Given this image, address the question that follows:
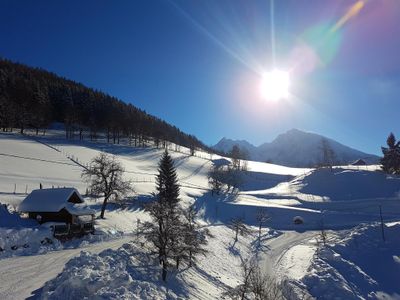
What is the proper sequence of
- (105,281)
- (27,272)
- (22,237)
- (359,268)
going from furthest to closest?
(359,268) < (22,237) < (27,272) < (105,281)

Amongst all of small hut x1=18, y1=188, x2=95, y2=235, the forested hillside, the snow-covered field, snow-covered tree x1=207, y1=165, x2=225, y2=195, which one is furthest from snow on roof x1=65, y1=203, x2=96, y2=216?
the forested hillside

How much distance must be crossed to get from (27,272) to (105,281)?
7814mm

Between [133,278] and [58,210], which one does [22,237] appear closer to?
[58,210]

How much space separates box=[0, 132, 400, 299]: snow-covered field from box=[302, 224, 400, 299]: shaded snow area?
14 centimetres

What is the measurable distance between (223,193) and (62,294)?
79798mm

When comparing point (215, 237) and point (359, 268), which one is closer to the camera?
point (359, 268)

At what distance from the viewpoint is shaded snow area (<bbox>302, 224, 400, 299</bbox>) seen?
3719 centimetres

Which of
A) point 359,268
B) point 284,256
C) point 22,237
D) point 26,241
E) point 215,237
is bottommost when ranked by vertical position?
point 284,256

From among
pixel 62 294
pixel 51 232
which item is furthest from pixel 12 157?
pixel 62 294

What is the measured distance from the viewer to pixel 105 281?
2097 centimetres

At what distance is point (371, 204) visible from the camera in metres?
87.2

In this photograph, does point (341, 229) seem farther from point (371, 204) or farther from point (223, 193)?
point (223, 193)

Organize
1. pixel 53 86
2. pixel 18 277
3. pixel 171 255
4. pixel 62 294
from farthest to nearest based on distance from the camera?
pixel 53 86, pixel 171 255, pixel 18 277, pixel 62 294

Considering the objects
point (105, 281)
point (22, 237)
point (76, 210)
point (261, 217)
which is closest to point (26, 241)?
point (22, 237)
